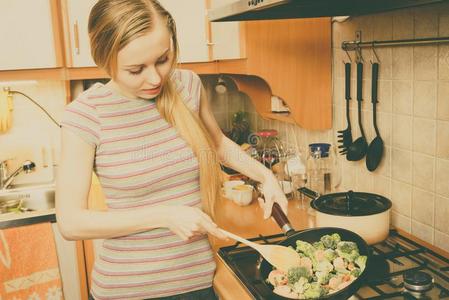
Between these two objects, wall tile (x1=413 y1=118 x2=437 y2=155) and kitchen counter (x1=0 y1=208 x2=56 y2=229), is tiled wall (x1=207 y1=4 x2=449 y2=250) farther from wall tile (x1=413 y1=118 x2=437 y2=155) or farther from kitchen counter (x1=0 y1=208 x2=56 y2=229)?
kitchen counter (x1=0 y1=208 x2=56 y2=229)

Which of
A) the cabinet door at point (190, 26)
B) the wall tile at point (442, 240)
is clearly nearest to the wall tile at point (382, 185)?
the wall tile at point (442, 240)

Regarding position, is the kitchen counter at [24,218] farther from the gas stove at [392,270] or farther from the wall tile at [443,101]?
the wall tile at [443,101]

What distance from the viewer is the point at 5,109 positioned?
7.81ft

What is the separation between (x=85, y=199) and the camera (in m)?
1.14

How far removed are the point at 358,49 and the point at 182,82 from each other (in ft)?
2.11

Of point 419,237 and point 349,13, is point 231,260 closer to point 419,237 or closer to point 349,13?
point 419,237

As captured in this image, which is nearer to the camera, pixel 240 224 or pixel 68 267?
pixel 240 224

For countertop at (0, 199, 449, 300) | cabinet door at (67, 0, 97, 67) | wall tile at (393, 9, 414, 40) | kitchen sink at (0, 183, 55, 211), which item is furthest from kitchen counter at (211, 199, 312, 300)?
kitchen sink at (0, 183, 55, 211)

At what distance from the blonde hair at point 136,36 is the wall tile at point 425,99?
2.01 feet

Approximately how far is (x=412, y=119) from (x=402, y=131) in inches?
2.2

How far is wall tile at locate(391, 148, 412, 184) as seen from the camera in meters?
1.45

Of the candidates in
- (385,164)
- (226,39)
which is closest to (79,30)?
(226,39)

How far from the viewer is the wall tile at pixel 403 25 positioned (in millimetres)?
1377

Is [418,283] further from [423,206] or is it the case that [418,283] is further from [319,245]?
[423,206]
